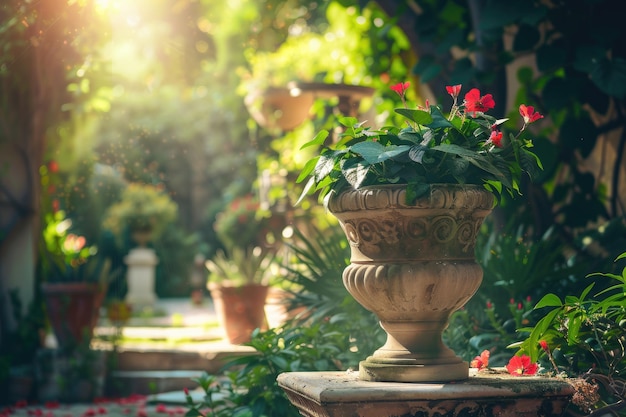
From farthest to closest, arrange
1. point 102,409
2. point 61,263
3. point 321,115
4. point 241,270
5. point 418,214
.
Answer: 1. point 241,270
2. point 61,263
3. point 321,115
4. point 102,409
5. point 418,214

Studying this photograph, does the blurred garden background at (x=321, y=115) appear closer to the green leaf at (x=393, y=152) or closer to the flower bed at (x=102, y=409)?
the flower bed at (x=102, y=409)

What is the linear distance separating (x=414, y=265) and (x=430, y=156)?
34cm

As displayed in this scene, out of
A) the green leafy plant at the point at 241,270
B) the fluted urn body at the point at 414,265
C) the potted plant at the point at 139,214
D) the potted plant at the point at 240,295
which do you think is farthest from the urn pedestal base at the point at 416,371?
the potted plant at the point at 139,214

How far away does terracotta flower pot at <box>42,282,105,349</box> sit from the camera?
7.47 meters

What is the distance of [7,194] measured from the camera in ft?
25.5

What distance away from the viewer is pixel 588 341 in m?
3.08

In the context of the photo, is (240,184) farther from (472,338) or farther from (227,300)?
(472,338)

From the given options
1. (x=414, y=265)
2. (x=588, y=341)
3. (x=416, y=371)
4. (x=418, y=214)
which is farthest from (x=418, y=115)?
(x=588, y=341)

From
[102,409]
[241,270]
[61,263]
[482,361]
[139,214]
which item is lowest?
[102,409]

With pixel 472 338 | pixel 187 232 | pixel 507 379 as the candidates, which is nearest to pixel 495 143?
pixel 507 379

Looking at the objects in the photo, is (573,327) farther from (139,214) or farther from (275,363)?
(139,214)

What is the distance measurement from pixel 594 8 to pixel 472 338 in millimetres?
2525

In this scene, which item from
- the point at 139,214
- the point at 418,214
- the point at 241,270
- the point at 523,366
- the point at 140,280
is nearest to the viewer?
the point at 418,214

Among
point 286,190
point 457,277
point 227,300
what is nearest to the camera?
point 457,277
